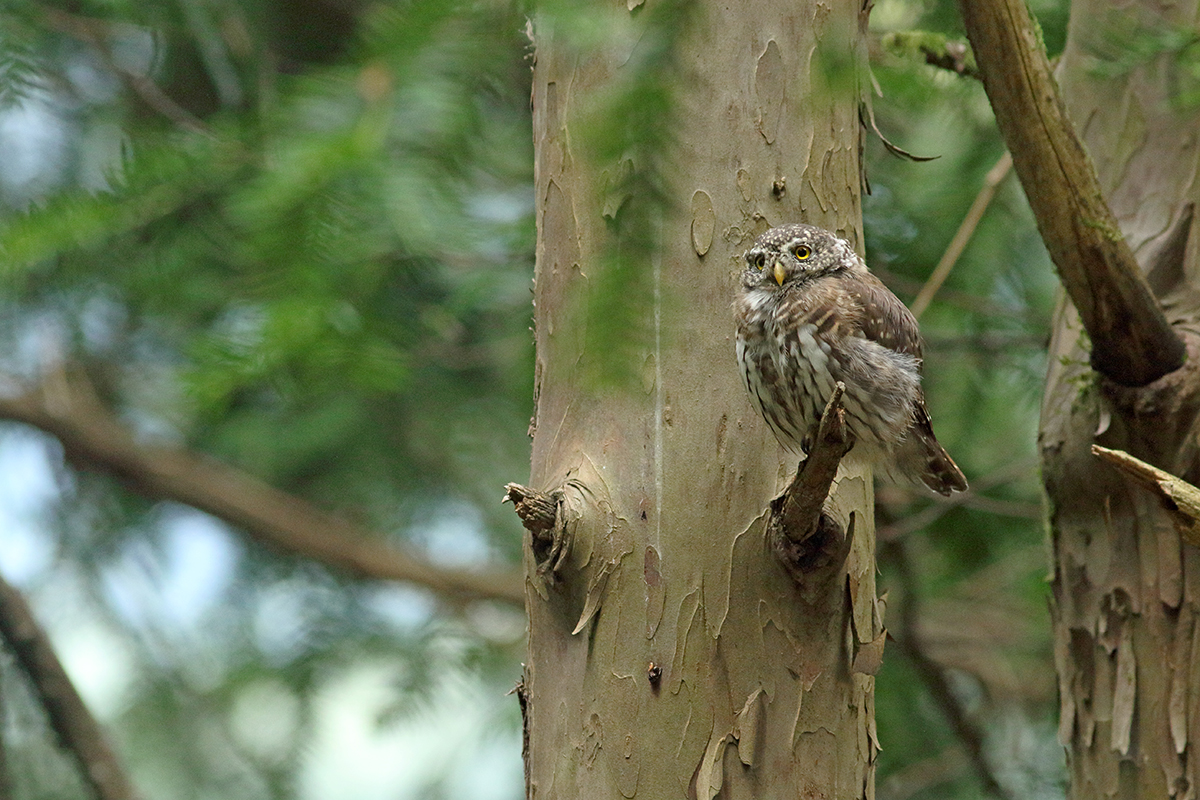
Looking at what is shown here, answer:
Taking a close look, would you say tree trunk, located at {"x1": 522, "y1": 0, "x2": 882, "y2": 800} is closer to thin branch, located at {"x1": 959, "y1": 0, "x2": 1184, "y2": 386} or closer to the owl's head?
the owl's head

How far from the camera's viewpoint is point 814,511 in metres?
2.03

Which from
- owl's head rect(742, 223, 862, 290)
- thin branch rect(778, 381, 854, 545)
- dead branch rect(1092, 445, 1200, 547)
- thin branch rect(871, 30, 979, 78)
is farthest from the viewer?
thin branch rect(871, 30, 979, 78)

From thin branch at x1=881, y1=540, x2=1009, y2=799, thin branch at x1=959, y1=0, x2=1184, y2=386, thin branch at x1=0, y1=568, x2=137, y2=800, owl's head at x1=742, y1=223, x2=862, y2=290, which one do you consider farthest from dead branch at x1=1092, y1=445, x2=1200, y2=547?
thin branch at x1=0, y1=568, x2=137, y2=800

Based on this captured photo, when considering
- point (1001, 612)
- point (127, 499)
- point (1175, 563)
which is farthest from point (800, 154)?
point (127, 499)

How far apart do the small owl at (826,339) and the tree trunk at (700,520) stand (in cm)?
11

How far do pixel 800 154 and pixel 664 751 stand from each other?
1.23m

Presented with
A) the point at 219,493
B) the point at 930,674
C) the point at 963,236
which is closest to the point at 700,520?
the point at 963,236

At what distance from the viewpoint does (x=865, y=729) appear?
228 centimetres

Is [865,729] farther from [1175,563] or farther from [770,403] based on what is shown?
[1175,563]

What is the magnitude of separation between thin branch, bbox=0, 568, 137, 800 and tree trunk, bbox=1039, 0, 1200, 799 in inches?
100.0

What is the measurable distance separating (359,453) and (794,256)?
264 centimetres

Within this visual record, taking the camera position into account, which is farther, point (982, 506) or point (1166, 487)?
point (982, 506)

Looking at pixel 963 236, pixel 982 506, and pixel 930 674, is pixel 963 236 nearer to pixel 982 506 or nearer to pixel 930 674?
pixel 982 506

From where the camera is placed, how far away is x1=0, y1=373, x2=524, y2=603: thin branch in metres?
4.37
